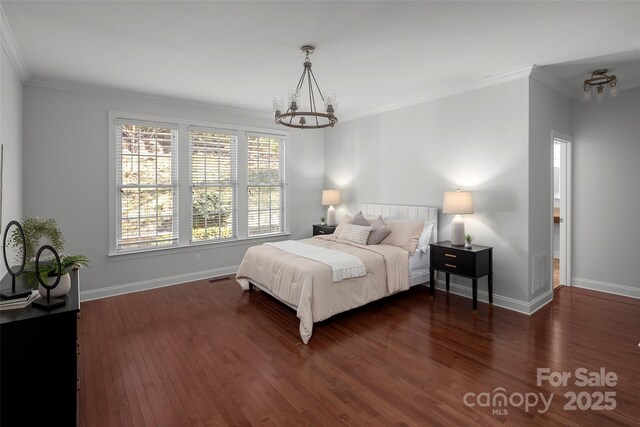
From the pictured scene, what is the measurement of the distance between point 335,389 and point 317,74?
321 cm

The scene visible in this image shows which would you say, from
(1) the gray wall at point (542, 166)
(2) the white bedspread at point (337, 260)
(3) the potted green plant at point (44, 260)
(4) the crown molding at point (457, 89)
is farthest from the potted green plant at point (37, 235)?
(1) the gray wall at point (542, 166)

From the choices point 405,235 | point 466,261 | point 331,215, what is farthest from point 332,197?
point 466,261

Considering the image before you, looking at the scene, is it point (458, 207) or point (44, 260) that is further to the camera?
point (458, 207)

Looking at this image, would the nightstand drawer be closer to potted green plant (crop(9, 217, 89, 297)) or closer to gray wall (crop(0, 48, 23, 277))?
potted green plant (crop(9, 217, 89, 297))

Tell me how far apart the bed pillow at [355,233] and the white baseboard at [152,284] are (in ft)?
6.61

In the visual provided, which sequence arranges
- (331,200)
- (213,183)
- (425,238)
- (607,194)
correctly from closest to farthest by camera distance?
(607,194)
(425,238)
(213,183)
(331,200)

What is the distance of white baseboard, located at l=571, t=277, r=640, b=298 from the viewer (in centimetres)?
437

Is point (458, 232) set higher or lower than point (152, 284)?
higher

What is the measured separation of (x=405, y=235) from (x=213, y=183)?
121 inches

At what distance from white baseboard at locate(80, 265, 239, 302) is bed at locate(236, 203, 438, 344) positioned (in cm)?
100

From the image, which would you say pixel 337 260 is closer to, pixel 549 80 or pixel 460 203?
pixel 460 203

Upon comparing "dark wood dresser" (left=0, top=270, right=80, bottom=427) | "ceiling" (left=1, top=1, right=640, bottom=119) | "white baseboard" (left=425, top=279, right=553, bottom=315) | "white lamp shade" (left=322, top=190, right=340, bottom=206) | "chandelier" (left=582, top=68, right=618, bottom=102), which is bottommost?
"white baseboard" (left=425, top=279, right=553, bottom=315)

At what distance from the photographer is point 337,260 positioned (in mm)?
3740

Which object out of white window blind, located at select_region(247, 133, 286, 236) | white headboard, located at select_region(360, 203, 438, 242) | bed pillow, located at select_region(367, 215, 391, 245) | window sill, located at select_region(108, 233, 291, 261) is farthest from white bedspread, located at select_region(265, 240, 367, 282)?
white window blind, located at select_region(247, 133, 286, 236)
